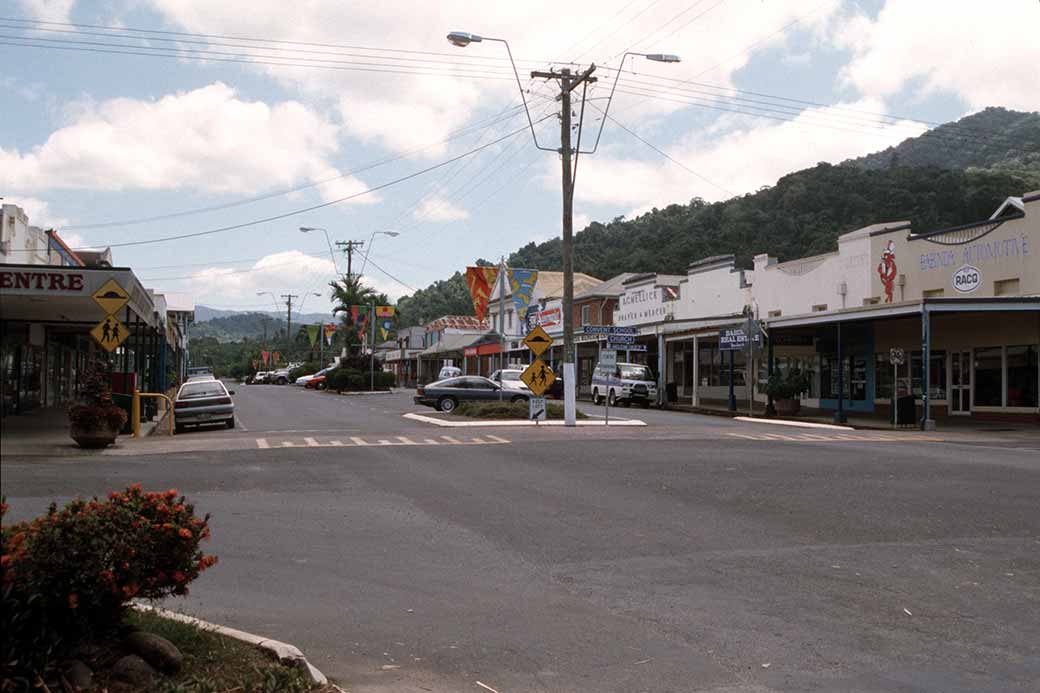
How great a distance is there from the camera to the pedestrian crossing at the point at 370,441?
20.3 m

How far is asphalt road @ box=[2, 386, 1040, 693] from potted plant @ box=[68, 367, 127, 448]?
2.06 feet

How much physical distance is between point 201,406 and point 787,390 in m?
20.1

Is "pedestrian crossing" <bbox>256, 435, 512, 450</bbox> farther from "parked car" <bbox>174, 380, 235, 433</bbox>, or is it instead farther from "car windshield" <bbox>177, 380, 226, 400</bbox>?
"car windshield" <bbox>177, 380, 226, 400</bbox>

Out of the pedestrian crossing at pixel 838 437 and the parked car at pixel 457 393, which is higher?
the parked car at pixel 457 393

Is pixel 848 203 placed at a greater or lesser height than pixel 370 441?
greater

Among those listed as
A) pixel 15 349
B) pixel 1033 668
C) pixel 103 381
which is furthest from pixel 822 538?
pixel 15 349

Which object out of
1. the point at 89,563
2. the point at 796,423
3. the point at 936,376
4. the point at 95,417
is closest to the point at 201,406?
the point at 95,417

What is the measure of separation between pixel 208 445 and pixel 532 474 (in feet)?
26.9

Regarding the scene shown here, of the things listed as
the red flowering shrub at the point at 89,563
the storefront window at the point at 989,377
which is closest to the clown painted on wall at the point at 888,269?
the storefront window at the point at 989,377

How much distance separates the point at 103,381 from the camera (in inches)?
709

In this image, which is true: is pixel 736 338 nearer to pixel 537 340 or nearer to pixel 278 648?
pixel 537 340

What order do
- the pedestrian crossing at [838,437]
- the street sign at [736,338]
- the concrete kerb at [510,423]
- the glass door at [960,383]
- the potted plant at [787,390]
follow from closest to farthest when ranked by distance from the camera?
1. the pedestrian crossing at [838,437]
2. the concrete kerb at [510,423]
3. the glass door at [960,383]
4. the street sign at [736,338]
5. the potted plant at [787,390]

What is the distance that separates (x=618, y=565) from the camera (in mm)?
9062

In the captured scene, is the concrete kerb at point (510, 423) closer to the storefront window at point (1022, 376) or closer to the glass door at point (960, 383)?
the glass door at point (960, 383)
